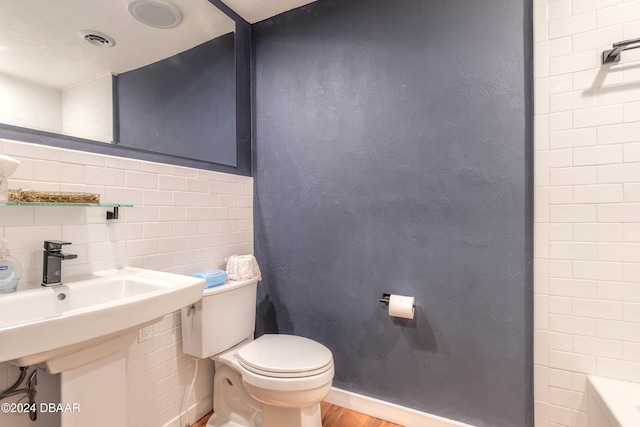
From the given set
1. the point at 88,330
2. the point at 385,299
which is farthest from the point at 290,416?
the point at 88,330

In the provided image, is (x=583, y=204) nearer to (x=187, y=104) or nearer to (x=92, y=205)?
(x=92, y=205)

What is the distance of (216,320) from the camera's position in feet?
4.90

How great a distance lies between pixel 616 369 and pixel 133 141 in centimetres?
237

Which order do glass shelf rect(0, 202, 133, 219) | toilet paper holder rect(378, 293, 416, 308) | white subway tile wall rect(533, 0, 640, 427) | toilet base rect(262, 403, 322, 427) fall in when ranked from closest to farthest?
glass shelf rect(0, 202, 133, 219) < white subway tile wall rect(533, 0, 640, 427) < toilet base rect(262, 403, 322, 427) < toilet paper holder rect(378, 293, 416, 308)

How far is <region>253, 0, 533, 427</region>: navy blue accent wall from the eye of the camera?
1.40 metres

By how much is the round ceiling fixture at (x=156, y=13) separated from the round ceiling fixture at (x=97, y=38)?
0.68 ft

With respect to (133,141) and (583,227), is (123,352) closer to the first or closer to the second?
(133,141)

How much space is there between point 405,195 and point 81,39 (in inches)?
66.8

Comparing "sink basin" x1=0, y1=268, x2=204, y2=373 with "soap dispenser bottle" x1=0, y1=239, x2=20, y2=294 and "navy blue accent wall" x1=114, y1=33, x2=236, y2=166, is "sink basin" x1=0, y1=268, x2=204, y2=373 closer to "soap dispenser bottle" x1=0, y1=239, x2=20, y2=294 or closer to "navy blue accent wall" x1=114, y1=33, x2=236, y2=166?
"soap dispenser bottle" x1=0, y1=239, x2=20, y2=294

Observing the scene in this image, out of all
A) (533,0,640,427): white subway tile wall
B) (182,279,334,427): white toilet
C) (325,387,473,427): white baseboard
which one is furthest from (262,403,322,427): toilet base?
(533,0,640,427): white subway tile wall

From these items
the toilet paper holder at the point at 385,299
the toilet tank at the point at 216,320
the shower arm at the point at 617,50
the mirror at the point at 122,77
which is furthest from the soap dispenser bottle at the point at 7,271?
the shower arm at the point at 617,50

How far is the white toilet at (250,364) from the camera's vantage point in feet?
4.18

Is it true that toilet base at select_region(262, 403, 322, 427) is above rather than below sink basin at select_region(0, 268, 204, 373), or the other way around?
below

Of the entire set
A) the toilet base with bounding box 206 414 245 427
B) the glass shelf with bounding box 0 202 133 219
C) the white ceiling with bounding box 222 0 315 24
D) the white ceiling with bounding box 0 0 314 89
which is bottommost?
the toilet base with bounding box 206 414 245 427
